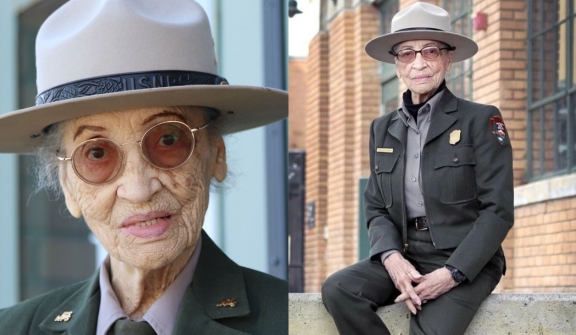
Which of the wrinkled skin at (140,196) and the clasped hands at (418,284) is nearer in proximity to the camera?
the clasped hands at (418,284)

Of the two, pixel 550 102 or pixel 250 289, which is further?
pixel 550 102

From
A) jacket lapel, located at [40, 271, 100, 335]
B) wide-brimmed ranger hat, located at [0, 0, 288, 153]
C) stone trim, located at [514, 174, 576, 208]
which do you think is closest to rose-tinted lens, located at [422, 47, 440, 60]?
stone trim, located at [514, 174, 576, 208]

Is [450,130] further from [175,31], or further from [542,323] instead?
[175,31]

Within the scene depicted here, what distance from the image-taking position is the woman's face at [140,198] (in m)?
2.09

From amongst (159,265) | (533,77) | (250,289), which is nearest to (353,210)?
(250,289)

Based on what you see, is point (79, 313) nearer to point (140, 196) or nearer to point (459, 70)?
point (140, 196)

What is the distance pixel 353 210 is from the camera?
2178mm

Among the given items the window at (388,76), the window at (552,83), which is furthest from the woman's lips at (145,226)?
the window at (552,83)

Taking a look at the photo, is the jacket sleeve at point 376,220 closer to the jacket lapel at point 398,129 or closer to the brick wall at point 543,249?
the jacket lapel at point 398,129

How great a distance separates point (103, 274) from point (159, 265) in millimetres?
237

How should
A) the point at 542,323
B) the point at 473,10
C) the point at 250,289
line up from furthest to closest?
the point at 250,289, the point at 473,10, the point at 542,323

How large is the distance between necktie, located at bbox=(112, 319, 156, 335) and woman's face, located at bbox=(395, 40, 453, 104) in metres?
0.83

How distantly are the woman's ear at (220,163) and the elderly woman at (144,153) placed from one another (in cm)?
1

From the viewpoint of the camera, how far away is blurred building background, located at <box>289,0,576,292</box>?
2070mm
